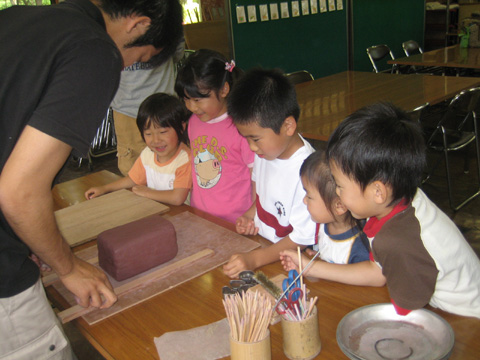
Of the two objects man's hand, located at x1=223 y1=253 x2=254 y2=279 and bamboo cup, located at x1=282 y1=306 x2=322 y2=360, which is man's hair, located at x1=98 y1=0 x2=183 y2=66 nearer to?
man's hand, located at x1=223 y1=253 x2=254 y2=279

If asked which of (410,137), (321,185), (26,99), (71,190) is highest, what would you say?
(26,99)

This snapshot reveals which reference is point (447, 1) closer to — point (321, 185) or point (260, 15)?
point (260, 15)

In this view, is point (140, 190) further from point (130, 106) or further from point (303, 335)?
point (303, 335)

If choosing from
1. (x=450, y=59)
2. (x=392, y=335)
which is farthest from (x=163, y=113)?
(x=450, y=59)

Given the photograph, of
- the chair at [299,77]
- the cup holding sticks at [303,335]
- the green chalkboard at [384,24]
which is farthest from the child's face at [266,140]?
the green chalkboard at [384,24]

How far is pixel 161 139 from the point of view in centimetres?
200

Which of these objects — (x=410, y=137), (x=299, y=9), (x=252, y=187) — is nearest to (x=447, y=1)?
(x=299, y=9)

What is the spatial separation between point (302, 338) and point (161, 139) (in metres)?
1.29

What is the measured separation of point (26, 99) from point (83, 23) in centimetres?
18

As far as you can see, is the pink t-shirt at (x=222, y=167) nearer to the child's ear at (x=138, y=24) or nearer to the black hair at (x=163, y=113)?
the black hair at (x=163, y=113)

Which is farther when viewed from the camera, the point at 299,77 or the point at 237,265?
the point at 299,77

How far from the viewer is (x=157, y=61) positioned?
3.92 ft

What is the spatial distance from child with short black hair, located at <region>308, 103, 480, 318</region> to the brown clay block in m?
0.56

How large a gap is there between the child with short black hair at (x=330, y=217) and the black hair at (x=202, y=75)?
2.19 ft
